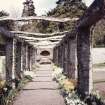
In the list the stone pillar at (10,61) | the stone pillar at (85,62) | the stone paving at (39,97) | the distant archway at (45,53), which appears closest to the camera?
the stone pillar at (85,62)

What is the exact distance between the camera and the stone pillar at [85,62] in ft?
50.0

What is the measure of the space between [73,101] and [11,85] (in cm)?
507

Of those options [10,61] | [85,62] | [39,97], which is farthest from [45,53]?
[85,62]

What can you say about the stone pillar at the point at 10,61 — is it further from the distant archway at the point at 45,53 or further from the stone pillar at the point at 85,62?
the distant archway at the point at 45,53

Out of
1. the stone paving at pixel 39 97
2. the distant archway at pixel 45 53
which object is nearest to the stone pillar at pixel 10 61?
the stone paving at pixel 39 97

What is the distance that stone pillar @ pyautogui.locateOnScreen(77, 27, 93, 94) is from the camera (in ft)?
50.0

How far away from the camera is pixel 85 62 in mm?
15672

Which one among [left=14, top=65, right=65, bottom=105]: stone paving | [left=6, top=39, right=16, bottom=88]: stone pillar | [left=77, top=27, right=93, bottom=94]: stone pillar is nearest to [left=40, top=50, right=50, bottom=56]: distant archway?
[left=14, top=65, right=65, bottom=105]: stone paving

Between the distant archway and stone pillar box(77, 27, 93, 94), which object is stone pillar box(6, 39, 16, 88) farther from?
the distant archway

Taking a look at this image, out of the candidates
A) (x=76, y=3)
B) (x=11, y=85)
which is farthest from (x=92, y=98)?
(x=76, y=3)

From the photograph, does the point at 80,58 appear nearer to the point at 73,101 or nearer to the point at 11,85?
the point at 73,101

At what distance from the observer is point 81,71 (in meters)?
15.9

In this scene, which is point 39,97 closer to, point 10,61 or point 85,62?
point 85,62

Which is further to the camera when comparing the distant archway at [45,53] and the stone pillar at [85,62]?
the distant archway at [45,53]
